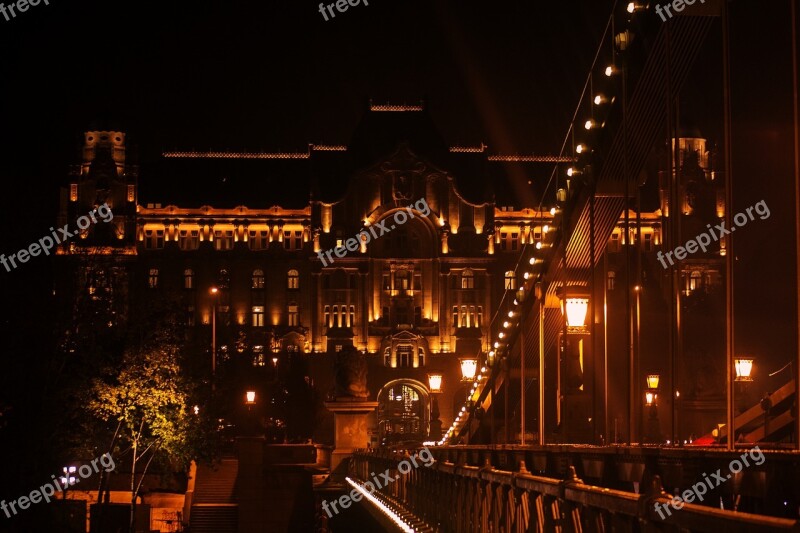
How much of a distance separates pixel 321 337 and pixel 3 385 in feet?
319

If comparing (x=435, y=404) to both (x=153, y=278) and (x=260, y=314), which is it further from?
(x=153, y=278)

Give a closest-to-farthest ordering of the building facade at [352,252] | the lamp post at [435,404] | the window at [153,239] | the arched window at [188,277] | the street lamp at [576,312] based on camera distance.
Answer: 1. the street lamp at [576,312]
2. the lamp post at [435,404]
3. the building facade at [352,252]
4. the arched window at [188,277]
5. the window at [153,239]

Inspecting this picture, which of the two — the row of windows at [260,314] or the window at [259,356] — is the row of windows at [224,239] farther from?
the window at [259,356]

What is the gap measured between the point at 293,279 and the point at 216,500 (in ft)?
229

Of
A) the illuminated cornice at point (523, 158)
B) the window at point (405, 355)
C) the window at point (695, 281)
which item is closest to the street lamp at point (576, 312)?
the window at point (695, 281)

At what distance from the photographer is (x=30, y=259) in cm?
3102

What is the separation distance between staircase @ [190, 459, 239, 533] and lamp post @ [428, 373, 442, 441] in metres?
8.58

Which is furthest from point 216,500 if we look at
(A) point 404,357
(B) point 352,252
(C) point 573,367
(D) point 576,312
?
Result: (B) point 352,252

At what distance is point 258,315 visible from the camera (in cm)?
12900

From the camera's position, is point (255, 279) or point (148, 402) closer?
point (148, 402)

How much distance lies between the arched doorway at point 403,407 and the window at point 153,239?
2566 cm

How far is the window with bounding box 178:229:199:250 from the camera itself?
5172 inches

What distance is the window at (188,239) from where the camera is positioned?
13138cm

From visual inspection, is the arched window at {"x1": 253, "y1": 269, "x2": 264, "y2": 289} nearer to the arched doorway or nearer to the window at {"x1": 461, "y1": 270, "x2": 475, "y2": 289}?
the arched doorway
